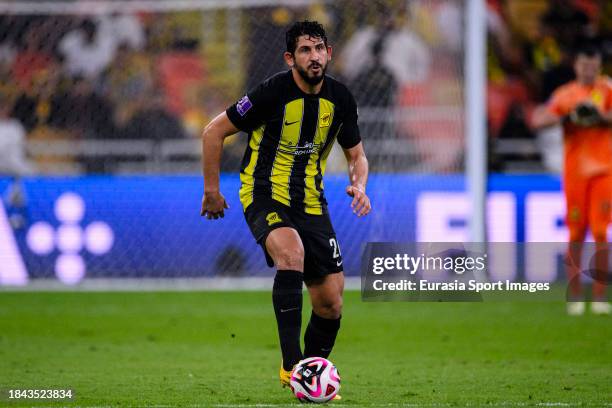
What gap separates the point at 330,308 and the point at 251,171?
93 centimetres

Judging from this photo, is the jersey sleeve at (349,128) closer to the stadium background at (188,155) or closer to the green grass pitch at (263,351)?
the green grass pitch at (263,351)

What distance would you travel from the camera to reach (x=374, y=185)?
43.9 feet

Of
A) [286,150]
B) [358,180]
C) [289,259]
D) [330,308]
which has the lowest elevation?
[330,308]

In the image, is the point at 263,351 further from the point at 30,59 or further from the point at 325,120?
the point at 30,59

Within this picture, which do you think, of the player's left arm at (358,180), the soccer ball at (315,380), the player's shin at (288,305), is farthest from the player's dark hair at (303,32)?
the soccer ball at (315,380)

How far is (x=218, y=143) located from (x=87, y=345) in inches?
138

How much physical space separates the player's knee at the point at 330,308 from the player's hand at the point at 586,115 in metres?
5.22

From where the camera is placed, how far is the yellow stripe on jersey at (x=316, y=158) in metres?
6.60

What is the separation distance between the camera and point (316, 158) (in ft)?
22.1

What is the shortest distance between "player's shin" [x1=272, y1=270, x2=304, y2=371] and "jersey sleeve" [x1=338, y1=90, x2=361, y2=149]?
0.98m

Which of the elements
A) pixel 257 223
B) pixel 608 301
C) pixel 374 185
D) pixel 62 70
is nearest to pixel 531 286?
pixel 608 301

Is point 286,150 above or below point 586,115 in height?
below

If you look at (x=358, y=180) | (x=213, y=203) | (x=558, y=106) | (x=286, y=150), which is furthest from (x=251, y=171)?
(x=558, y=106)

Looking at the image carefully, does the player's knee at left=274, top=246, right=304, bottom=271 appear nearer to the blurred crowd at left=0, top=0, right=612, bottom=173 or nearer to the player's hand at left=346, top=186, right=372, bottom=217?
the player's hand at left=346, top=186, right=372, bottom=217
